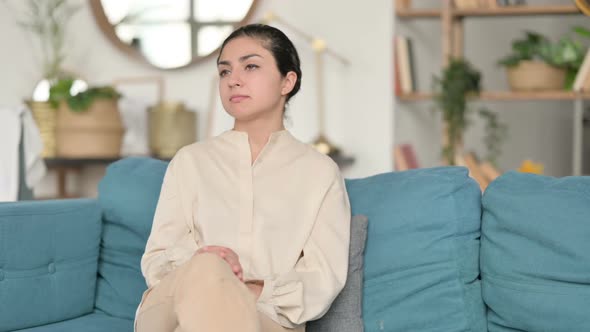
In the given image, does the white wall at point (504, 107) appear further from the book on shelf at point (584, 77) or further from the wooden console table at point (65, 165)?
the wooden console table at point (65, 165)

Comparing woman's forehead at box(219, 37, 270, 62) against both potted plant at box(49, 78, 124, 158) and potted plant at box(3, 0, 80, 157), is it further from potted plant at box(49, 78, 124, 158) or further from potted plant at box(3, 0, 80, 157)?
potted plant at box(3, 0, 80, 157)

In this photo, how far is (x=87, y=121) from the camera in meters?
4.74

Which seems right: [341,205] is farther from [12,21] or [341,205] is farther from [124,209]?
[12,21]

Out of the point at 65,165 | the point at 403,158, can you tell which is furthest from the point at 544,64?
the point at 65,165

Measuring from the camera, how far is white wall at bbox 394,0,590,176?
209 inches

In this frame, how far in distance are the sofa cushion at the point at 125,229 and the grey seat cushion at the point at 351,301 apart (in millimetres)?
572

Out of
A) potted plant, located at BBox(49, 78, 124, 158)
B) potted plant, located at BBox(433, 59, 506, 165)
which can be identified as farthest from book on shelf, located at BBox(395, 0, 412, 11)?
potted plant, located at BBox(49, 78, 124, 158)

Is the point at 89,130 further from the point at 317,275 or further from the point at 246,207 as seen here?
the point at 317,275

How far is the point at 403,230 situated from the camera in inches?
83.8

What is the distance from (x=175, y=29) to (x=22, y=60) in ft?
2.78

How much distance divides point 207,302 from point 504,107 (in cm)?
512

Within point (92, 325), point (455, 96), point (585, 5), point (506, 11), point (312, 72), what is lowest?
point (92, 325)

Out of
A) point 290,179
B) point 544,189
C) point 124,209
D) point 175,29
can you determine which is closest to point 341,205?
point 290,179

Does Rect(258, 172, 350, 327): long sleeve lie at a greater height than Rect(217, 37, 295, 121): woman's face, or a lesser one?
lesser
